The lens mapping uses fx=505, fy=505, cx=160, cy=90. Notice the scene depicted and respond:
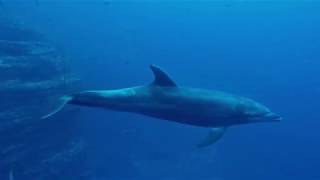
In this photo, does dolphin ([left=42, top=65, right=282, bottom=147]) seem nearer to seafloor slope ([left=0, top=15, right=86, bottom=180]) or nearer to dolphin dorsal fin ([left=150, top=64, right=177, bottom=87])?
dolphin dorsal fin ([left=150, top=64, right=177, bottom=87])

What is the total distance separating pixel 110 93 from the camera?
6.21 meters

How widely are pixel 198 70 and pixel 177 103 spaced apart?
36458 millimetres

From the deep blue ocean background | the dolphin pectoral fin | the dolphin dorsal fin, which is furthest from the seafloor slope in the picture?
the dolphin dorsal fin

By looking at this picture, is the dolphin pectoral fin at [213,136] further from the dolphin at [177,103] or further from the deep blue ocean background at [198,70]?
the deep blue ocean background at [198,70]

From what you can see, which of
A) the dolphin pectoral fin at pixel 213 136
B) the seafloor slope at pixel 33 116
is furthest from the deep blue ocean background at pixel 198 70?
the dolphin pectoral fin at pixel 213 136

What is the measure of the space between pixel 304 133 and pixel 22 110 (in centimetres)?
2218

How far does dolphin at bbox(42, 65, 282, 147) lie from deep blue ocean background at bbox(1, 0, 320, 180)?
14137 millimetres

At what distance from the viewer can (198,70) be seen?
42812mm

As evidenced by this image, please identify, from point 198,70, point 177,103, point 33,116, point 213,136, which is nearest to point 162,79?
point 177,103

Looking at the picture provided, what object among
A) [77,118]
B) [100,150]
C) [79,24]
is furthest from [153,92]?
[79,24]

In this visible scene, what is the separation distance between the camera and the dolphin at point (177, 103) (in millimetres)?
6230

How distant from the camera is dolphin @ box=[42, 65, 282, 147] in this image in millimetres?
6230

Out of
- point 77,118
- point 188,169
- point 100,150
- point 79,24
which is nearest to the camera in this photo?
point 77,118

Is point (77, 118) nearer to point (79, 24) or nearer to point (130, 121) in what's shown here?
point (130, 121)
